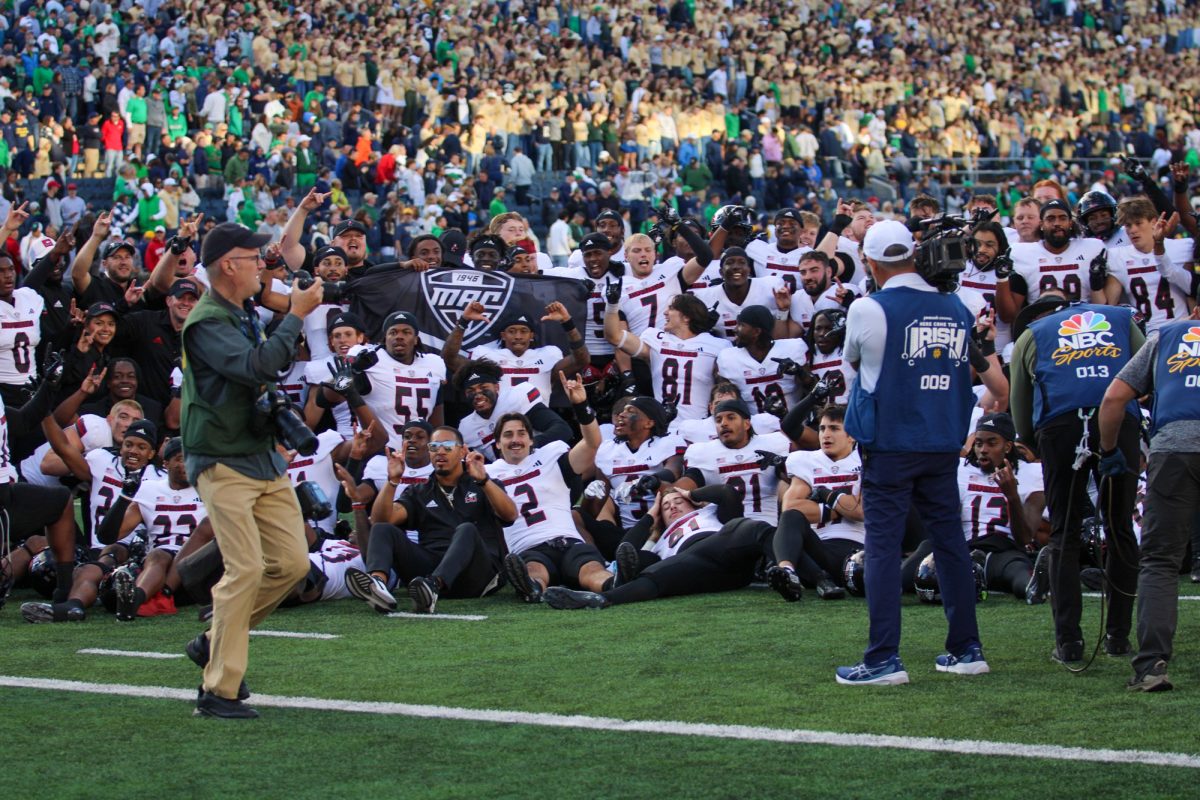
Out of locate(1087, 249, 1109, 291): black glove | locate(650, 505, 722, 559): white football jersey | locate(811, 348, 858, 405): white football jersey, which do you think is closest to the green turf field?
locate(650, 505, 722, 559): white football jersey

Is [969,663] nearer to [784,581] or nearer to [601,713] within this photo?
[601,713]

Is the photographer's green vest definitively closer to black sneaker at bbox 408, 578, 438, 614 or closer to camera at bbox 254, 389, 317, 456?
camera at bbox 254, 389, 317, 456

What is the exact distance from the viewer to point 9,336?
10242 mm

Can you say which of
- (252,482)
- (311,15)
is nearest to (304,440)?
(252,482)

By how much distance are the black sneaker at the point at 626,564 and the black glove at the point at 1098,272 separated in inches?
150

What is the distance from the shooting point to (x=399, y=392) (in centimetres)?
1051

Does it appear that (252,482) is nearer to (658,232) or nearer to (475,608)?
(475,608)

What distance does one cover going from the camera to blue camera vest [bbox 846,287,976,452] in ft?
20.0

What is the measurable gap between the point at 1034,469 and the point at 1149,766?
14.6 feet

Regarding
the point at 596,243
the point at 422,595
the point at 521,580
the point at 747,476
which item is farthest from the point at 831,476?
the point at 596,243

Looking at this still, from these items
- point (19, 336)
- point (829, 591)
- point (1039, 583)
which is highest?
point (19, 336)

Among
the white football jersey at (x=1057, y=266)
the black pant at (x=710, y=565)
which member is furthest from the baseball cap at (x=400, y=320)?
the white football jersey at (x=1057, y=266)

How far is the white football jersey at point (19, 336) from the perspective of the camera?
10.2 meters

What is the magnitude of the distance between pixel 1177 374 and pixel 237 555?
3330 mm
